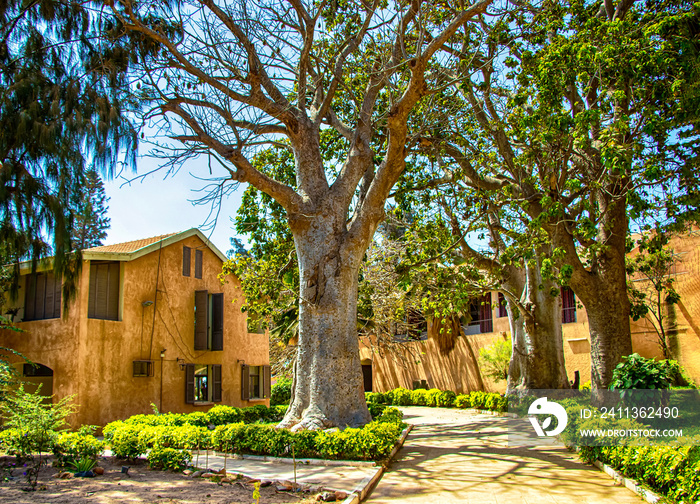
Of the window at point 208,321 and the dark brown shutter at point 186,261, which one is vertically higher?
the dark brown shutter at point 186,261

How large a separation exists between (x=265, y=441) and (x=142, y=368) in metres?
9.19

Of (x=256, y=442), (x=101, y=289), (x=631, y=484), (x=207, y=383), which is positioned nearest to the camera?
(x=631, y=484)

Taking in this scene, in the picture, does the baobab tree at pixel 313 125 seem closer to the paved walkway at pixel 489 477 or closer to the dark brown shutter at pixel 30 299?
the paved walkway at pixel 489 477

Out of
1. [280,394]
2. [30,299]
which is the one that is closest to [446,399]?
[280,394]

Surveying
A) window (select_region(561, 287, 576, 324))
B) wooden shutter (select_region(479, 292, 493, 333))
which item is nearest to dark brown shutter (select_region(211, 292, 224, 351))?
wooden shutter (select_region(479, 292, 493, 333))

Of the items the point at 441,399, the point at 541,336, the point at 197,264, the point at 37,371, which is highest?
the point at 197,264

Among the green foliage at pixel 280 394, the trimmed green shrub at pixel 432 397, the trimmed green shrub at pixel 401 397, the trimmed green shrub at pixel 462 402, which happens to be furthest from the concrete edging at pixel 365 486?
the green foliage at pixel 280 394

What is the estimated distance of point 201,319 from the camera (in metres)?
19.8

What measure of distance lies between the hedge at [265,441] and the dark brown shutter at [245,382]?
35.3ft

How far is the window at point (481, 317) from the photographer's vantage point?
2769 cm

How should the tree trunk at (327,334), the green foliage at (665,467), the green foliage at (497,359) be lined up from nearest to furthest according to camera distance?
the green foliage at (665,467) → the tree trunk at (327,334) → the green foliage at (497,359)

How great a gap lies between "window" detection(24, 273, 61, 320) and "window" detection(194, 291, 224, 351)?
4734mm

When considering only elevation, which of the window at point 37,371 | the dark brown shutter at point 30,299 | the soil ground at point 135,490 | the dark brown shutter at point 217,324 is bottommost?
the soil ground at point 135,490

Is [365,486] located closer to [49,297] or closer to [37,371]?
[49,297]
